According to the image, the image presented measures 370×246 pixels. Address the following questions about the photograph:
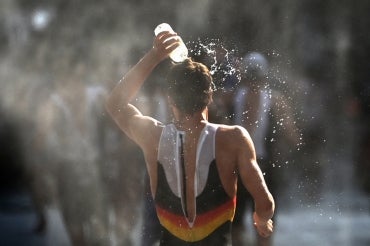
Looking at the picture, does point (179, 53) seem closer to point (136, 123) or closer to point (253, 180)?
point (136, 123)

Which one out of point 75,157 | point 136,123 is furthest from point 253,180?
point 75,157

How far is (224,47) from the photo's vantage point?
4.10 metres

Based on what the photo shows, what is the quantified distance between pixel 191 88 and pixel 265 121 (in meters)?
0.57

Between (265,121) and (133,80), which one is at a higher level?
(133,80)

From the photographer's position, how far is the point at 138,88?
379 centimetres

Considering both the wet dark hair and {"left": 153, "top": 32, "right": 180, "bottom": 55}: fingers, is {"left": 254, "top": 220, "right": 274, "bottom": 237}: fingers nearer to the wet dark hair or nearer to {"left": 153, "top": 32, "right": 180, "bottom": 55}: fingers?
the wet dark hair

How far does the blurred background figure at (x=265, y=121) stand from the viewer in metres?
4.10

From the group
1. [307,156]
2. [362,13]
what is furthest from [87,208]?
[362,13]

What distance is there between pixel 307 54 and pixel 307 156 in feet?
1.56

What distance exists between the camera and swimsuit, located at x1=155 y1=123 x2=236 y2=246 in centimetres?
367

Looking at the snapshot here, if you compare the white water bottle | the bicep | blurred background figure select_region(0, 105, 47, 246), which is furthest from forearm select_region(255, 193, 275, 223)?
blurred background figure select_region(0, 105, 47, 246)

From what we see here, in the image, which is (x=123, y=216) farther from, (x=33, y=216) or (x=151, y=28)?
(x=151, y=28)

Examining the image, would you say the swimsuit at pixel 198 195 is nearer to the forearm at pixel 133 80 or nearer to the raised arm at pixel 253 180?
the raised arm at pixel 253 180

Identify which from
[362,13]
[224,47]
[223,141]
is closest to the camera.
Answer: [223,141]
